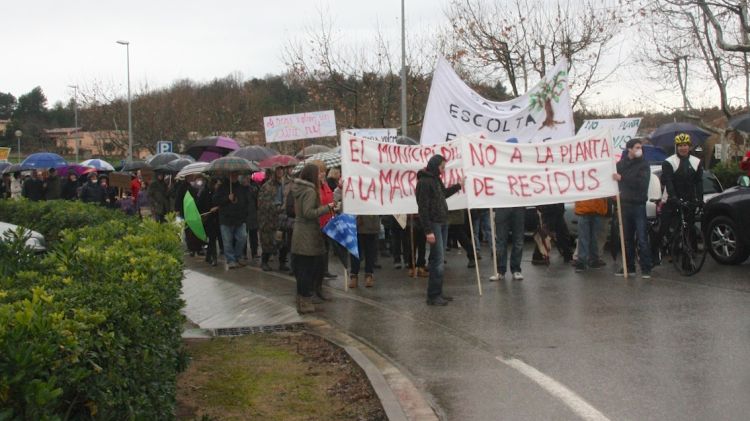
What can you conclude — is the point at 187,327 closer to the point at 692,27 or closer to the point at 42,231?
the point at 42,231

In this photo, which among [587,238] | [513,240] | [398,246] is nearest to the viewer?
[513,240]

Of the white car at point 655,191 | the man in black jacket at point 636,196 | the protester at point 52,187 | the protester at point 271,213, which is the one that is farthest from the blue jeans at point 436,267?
the protester at point 52,187

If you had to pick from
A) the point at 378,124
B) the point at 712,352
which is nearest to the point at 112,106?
the point at 378,124

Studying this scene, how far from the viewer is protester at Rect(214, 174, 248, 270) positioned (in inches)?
587

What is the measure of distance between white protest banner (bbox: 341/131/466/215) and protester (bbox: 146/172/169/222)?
7.05 m

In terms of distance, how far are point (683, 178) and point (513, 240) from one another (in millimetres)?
2468

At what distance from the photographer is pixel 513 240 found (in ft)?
41.4

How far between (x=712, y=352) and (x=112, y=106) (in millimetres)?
55724

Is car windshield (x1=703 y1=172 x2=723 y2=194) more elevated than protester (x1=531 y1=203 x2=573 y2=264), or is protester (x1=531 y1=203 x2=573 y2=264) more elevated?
car windshield (x1=703 y1=172 x2=723 y2=194)

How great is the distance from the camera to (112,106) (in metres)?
58.9

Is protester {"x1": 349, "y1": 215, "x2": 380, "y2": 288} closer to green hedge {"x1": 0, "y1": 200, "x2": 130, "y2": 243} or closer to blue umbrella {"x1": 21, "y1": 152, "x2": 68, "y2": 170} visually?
green hedge {"x1": 0, "y1": 200, "x2": 130, "y2": 243}

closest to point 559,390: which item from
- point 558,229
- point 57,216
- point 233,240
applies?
point 558,229

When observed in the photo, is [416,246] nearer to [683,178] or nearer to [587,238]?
[587,238]

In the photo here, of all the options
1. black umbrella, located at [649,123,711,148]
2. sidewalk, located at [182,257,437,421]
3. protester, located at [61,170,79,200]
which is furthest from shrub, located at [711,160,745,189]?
protester, located at [61,170,79,200]
